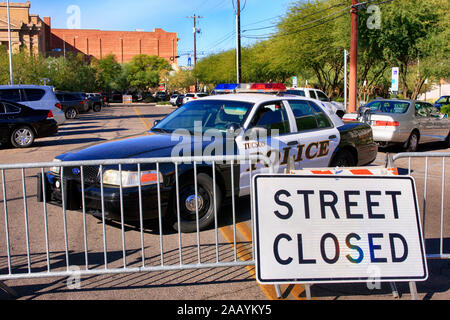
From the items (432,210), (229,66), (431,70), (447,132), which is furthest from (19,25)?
(432,210)

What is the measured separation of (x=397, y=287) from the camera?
4.39 m

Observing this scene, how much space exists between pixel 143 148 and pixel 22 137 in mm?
11108

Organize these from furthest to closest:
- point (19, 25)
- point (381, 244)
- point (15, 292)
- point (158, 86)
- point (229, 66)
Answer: point (158, 86)
point (19, 25)
point (229, 66)
point (15, 292)
point (381, 244)

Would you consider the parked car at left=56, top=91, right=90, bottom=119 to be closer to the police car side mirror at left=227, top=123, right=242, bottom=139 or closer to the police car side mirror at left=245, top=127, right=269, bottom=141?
the police car side mirror at left=227, top=123, right=242, bottom=139

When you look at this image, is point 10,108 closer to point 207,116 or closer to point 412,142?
point 207,116

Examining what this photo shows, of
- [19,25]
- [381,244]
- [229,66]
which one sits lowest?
[381,244]

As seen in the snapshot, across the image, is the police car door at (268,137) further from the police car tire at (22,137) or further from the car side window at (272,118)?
the police car tire at (22,137)

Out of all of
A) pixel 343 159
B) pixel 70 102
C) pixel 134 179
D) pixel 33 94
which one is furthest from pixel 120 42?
pixel 134 179

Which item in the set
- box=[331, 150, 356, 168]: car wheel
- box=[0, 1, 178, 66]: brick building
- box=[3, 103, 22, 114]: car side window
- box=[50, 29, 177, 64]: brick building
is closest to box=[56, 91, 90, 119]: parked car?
box=[3, 103, 22, 114]: car side window

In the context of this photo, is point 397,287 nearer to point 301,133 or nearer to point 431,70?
point 301,133

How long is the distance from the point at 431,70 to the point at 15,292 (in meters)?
30.2

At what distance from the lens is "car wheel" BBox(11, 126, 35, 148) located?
15281 mm

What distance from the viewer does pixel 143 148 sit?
5.79 meters

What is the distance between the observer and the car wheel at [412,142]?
13.9m
